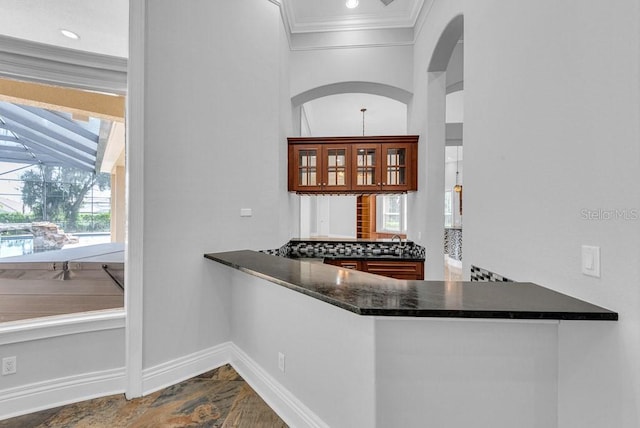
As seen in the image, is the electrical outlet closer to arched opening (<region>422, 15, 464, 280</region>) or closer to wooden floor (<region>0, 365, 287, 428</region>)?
wooden floor (<region>0, 365, 287, 428</region>)

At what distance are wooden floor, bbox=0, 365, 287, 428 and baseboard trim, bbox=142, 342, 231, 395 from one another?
2.6 inches

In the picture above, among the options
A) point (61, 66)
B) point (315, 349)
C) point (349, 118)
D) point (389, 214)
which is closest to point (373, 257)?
point (315, 349)

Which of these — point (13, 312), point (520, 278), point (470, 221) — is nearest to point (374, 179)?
point (470, 221)

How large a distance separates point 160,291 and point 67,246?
841 mm

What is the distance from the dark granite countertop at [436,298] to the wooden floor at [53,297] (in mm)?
1431

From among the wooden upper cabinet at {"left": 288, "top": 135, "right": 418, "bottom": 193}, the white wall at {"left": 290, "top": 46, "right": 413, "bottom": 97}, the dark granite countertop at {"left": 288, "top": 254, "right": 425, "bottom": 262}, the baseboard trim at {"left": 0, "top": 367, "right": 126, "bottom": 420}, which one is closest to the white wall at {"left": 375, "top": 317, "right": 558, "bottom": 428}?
the baseboard trim at {"left": 0, "top": 367, "right": 126, "bottom": 420}

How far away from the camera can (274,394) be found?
2.00 metres

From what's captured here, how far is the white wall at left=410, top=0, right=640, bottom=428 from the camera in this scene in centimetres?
105

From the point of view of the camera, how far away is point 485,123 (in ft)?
6.25

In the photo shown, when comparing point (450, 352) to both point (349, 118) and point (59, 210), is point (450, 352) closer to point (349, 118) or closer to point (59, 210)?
point (59, 210)

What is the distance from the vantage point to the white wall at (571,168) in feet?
3.43

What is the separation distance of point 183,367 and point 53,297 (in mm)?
1070

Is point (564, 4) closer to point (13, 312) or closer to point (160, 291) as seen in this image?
point (160, 291)

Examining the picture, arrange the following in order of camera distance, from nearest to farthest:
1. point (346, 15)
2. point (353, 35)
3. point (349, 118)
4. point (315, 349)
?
point (315, 349) → point (346, 15) → point (353, 35) → point (349, 118)
